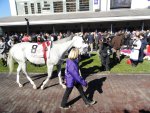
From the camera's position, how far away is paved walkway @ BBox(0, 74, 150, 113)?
224 inches

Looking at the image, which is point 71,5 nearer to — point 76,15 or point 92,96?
point 76,15

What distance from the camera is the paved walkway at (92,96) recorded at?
5691 millimetres

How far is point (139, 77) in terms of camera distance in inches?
335

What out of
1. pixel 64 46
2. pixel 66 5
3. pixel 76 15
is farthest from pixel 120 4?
pixel 64 46

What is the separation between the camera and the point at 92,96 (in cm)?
654

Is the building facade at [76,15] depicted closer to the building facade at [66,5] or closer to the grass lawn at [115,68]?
the building facade at [66,5]

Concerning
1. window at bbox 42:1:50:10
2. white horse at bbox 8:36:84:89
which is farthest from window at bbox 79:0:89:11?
white horse at bbox 8:36:84:89

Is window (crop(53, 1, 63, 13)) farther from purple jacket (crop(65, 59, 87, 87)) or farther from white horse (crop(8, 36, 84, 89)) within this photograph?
purple jacket (crop(65, 59, 87, 87))

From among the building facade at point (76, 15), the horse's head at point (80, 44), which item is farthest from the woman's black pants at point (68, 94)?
the building facade at point (76, 15)

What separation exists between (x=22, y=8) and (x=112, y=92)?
1095 inches

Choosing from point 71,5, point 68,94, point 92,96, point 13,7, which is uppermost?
point 71,5

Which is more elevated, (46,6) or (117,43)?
(46,6)

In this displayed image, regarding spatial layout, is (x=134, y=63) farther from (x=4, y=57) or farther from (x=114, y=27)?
(x=114, y=27)

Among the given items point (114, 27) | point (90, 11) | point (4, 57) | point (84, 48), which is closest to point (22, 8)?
point (90, 11)
